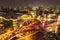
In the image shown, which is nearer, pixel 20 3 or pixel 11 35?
pixel 11 35

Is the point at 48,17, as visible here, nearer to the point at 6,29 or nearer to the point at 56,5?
the point at 56,5

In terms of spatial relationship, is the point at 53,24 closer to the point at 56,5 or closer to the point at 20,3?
the point at 56,5

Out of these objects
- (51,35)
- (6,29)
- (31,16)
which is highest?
(31,16)

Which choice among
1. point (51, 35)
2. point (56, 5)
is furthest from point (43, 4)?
point (51, 35)

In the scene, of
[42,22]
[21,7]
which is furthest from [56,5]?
[21,7]

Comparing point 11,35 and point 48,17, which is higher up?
point 48,17

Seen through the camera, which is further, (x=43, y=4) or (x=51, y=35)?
(x=43, y=4)

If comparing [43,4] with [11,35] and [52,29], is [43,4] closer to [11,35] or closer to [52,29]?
[52,29]

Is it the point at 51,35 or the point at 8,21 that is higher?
the point at 8,21

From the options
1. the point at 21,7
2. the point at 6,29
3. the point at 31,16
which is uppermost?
the point at 21,7
